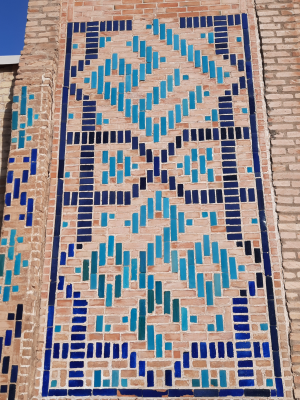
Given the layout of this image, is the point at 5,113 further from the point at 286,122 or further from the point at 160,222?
the point at 286,122

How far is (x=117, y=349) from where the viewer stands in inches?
122

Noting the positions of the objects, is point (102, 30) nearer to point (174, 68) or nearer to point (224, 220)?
point (174, 68)

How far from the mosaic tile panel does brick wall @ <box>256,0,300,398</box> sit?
0.14 meters

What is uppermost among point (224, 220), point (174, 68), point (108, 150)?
point (174, 68)

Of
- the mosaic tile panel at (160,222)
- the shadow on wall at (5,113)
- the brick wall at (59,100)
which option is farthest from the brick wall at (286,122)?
the shadow on wall at (5,113)

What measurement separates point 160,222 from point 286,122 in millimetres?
1369

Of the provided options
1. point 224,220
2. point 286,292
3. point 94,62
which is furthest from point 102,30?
point 286,292

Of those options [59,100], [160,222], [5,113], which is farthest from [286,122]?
[5,113]

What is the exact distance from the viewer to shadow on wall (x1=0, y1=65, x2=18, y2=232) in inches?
145

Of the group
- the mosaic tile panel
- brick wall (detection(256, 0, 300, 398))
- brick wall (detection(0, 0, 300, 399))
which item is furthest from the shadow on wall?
brick wall (detection(256, 0, 300, 398))

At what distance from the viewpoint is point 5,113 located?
12.6 feet

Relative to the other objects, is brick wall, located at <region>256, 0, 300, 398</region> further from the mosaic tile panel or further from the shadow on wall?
the shadow on wall

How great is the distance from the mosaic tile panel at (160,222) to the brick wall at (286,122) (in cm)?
14

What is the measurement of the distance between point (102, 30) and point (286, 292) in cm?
284
